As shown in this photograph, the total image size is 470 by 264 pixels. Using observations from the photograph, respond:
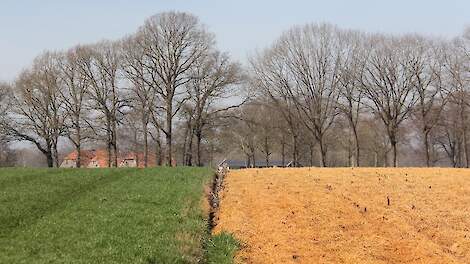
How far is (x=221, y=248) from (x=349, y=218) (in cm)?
611

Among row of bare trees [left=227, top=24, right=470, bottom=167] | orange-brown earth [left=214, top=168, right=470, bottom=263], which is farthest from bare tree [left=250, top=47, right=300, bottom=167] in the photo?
orange-brown earth [left=214, top=168, right=470, bottom=263]

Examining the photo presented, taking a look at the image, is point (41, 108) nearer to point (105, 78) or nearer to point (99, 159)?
point (105, 78)

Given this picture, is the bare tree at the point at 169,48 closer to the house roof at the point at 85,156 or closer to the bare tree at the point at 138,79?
the bare tree at the point at 138,79

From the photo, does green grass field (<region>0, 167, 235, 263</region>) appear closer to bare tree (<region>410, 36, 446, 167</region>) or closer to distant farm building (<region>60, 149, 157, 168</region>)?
bare tree (<region>410, 36, 446, 167</region>)

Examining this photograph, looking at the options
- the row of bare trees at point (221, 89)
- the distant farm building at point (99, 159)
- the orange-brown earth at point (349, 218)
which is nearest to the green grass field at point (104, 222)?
the orange-brown earth at point (349, 218)

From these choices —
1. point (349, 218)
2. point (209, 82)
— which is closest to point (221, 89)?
point (209, 82)

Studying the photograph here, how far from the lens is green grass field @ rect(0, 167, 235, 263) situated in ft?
41.4

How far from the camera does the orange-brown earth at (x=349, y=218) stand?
1480 centimetres

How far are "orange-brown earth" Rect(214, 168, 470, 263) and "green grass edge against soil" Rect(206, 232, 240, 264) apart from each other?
28 centimetres

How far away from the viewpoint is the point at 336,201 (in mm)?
20891

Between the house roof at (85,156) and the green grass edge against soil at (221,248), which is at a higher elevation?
the house roof at (85,156)

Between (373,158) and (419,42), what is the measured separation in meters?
38.0

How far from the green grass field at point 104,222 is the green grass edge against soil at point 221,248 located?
0.03m

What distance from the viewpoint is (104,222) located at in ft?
51.3
